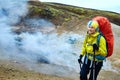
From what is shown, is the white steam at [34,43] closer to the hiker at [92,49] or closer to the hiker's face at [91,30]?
the hiker at [92,49]

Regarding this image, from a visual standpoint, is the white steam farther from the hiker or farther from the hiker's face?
the hiker's face

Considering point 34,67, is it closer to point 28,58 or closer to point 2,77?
point 28,58

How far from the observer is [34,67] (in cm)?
1205

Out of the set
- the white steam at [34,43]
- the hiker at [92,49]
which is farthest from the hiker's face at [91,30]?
the white steam at [34,43]

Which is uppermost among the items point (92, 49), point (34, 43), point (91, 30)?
point (91, 30)

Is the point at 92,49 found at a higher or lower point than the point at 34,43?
higher

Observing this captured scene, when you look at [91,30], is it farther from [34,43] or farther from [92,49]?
[34,43]

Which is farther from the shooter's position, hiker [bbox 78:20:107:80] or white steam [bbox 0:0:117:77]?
white steam [bbox 0:0:117:77]

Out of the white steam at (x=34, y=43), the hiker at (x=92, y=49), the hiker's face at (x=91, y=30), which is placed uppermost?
the hiker's face at (x=91, y=30)

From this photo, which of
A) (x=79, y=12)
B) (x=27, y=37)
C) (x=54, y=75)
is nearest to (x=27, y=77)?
(x=54, y=75)

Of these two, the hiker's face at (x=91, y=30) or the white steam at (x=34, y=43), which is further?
the white steam at (x=34, y=43)

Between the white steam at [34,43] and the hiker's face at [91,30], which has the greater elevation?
the hiker's face at [91,30]

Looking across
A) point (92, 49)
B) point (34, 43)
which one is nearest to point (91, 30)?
point (92, 49)

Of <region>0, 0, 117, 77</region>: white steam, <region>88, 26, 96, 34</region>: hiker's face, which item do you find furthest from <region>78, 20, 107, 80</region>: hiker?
<region>0, 0, 117, 77</region>: white steam
